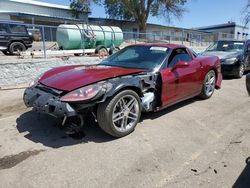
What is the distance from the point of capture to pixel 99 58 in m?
10.2

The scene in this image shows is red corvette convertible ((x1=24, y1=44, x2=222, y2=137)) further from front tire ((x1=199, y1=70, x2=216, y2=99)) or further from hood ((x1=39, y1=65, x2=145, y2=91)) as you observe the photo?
front tire ((x1=199, y1=70, x2=216, y2=99))

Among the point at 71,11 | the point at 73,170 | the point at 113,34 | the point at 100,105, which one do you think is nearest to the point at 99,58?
the point at 113,34

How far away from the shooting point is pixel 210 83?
6.21 meters

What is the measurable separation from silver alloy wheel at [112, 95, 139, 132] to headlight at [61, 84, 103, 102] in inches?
16.2

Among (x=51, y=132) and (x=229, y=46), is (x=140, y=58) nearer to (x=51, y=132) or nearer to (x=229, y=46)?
(x=51, y=132)

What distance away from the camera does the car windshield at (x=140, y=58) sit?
4.60 m

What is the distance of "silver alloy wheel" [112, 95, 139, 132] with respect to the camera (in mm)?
3785

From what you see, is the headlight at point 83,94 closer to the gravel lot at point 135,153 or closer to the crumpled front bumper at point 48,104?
the crumpled front bumper at point 48,104

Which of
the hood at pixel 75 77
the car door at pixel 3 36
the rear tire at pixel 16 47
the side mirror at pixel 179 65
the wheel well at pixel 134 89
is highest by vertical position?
the car door at pixel 3 36

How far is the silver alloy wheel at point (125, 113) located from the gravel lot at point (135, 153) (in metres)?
0.18

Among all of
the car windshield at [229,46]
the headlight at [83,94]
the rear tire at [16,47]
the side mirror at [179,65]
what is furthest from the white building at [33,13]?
the headlight at [83,94]

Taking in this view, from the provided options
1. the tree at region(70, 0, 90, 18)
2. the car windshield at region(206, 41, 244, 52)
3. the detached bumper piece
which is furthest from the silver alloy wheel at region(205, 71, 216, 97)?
the tree at region(70, 0, 90, 18)

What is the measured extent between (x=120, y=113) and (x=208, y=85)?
10.4 ft

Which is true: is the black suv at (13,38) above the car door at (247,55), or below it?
above
